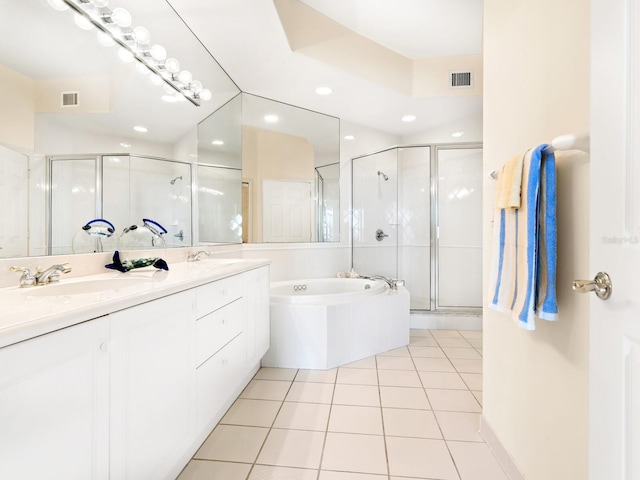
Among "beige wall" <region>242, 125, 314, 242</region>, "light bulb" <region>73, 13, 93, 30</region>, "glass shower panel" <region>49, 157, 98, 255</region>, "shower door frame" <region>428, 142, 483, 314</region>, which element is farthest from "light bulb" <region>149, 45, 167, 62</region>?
"shower door frame" <region>428, 142, 483, 314</region>

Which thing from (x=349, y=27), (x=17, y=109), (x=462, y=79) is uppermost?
(x=349, y=27)

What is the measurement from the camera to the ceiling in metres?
2.04

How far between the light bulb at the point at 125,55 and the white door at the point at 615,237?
1.93m

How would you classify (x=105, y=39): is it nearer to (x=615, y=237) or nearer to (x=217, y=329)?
(x=217, y=329)

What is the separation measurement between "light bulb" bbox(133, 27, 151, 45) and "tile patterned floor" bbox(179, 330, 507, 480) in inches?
84.0

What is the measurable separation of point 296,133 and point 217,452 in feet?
9.62

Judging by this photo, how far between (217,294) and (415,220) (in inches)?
111

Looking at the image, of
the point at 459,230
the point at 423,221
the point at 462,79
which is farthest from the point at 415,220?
the point at 462,79

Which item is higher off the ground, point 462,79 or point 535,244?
point 462,79

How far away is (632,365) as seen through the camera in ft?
1.94

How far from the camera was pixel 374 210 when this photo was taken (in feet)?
12.6

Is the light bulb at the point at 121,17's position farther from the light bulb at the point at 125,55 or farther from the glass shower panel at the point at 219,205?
the glass shower panel at the point at 219,205

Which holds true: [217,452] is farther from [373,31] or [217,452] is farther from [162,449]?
[373,31]

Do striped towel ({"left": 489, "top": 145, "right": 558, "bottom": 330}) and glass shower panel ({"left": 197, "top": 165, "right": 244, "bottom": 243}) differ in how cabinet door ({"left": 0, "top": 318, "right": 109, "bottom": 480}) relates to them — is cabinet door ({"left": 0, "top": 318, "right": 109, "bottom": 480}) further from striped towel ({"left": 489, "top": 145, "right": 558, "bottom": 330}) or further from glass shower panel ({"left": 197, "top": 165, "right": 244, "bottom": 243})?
glass shower panel ({"left": 197, "top": 165, "right": 244, "bottom": 243})
